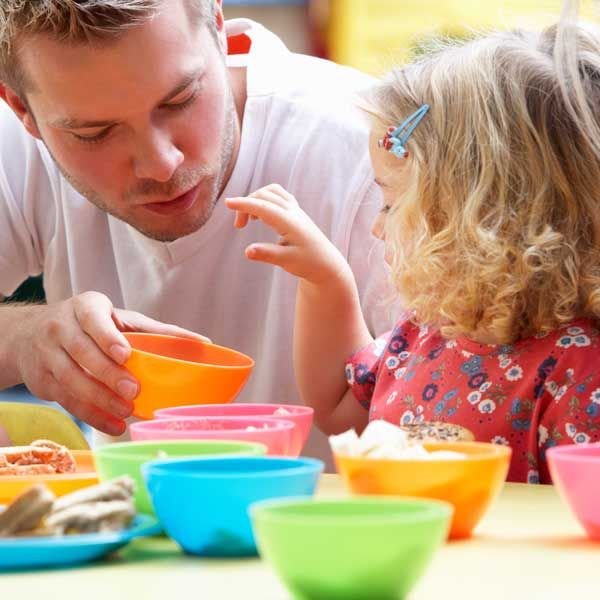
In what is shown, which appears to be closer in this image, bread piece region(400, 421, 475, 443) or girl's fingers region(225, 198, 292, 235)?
bread piece region(400, 421, 475, 443)

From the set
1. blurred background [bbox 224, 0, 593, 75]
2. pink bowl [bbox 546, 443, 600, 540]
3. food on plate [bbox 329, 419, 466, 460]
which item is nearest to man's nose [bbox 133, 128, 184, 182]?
food on plate [bbox 329, 419, 466, 460]

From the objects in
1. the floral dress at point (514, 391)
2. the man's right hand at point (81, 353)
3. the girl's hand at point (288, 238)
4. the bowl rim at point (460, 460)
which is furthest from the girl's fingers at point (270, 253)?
the bowl rim at point (460, 460)

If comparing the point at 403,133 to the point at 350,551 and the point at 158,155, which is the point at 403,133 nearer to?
the point at 158,155

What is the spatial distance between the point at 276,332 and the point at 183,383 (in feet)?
2.36

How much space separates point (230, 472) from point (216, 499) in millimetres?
71

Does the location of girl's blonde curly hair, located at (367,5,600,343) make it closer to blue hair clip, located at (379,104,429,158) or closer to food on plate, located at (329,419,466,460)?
blue hair clip, located at (379,104,429,158)

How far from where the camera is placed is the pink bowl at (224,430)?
3.17 ft

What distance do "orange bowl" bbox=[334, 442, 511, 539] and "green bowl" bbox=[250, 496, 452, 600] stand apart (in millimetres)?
150

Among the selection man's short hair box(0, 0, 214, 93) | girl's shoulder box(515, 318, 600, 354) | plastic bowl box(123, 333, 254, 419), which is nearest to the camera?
plastic bowl box(123, 333, 254, 419)

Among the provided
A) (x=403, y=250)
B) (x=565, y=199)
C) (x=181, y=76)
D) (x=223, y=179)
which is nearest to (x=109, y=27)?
(x=181, y=76)

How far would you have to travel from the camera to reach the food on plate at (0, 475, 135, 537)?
75cm

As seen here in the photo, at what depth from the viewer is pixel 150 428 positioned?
1.03m

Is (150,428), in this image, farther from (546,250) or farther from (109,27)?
(109,27)

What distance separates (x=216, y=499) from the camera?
29.1 inches
